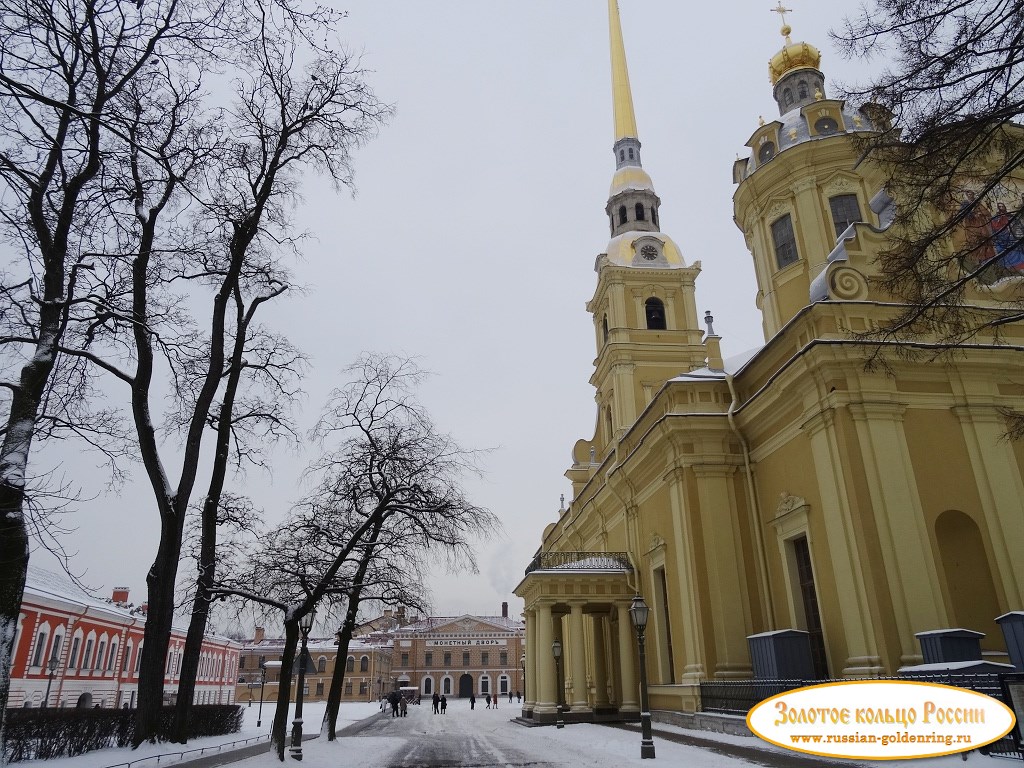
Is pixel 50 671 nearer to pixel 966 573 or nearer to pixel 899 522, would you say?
pixel 899 522

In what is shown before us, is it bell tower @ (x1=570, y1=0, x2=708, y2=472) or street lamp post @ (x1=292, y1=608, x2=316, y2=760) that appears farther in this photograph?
bell tower @ (x1=570, y1=0, x2=708, y2=472)

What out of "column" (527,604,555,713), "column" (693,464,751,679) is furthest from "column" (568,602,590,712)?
"column" (693,464,751,679)

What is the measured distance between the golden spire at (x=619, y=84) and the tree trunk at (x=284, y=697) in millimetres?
37726

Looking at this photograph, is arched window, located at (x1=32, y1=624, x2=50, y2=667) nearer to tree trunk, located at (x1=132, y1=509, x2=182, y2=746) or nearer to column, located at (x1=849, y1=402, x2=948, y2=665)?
tree trunk, located at (x1=132, y1=509, x2=182, y2=746)

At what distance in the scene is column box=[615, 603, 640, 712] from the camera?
24.0 m

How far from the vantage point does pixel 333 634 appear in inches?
837

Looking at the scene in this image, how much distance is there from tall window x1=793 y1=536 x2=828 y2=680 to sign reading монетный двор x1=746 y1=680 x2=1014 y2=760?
6558mm

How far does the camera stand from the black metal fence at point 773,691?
9.47m

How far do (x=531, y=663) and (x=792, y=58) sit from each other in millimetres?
26673

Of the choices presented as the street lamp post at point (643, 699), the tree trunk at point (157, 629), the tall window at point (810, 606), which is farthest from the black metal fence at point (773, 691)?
the tree trunk at point (157, 629)

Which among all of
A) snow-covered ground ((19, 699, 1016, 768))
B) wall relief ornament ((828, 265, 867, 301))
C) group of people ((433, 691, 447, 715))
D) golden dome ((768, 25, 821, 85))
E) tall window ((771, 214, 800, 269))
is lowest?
group of people ((433, 691, 447, 715))

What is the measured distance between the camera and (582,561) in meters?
25.7

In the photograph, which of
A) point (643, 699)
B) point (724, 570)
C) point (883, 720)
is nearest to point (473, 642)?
point (724, 570)

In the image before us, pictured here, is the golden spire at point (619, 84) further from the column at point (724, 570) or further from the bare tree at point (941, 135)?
the bare tree at point (941, 135)
